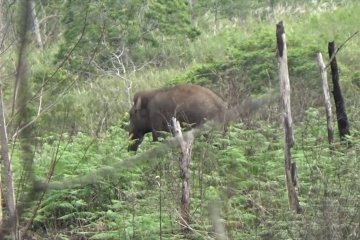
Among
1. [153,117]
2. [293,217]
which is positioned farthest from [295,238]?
[153,117]

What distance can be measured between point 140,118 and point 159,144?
30.8 ft

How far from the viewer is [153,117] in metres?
Result: 11.1

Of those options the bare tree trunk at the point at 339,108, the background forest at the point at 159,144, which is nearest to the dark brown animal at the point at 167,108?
the background forest at the point at 159,144

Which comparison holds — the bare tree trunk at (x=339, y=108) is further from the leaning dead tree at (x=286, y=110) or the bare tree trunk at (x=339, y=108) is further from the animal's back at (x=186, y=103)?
the leaning dead tree at (x=286, y=110)

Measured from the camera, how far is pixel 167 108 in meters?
11.0

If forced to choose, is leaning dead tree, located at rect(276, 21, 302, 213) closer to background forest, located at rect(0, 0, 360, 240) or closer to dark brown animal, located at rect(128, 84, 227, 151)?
background forest, located at rect(0, 0, 360, 240)

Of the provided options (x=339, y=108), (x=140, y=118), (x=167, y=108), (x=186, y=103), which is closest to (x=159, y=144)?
(x=339, y=108)

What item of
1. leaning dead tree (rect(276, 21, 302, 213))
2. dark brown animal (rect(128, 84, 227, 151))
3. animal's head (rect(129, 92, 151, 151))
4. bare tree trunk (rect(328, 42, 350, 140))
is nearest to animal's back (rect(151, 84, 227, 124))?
dark brown animal (rect(128, 84, 227, 151))

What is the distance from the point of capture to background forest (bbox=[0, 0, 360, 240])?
264cm

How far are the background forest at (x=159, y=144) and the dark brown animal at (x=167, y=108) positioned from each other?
294 mm

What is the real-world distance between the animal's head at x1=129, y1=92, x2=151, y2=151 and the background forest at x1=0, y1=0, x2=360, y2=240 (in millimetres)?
196

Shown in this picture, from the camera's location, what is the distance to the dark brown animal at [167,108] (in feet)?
34.4

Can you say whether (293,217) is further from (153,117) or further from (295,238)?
(153,117)

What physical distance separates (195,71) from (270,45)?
4.92 feet
